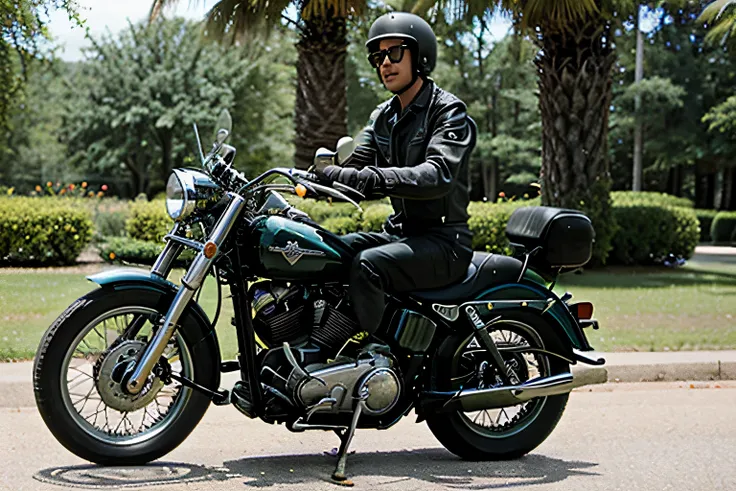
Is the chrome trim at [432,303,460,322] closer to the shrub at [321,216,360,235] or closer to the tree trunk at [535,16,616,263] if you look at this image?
the shrub at [321,216,360,235]

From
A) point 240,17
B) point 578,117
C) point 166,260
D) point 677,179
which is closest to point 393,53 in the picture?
point 166,260

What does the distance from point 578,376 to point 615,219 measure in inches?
450

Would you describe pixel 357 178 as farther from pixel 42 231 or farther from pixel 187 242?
pixel 42 231

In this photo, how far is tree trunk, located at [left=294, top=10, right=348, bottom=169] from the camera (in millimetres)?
15273

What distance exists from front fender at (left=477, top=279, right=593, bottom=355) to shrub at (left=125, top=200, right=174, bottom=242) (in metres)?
10.2

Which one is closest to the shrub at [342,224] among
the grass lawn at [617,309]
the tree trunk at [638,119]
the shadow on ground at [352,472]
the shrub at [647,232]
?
the grass lawn at [617,309]

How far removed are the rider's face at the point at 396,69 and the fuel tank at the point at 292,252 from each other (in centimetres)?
85

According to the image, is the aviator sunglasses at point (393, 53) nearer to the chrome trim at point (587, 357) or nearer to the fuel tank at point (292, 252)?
the fuel tank at point (292, 252)

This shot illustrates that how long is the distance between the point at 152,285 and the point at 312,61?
1121cm

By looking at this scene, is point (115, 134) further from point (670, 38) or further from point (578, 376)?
point (578, 376)

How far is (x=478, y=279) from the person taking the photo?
5.01m

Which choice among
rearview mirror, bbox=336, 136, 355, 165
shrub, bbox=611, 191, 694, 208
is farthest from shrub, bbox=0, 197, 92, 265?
shrub, bbox=611, 191, 694, 208

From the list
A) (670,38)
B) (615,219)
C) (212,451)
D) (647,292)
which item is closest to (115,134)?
(670,38)

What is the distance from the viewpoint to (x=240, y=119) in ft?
137
